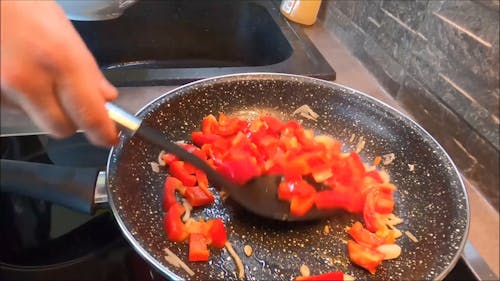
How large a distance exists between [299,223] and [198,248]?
148 mm

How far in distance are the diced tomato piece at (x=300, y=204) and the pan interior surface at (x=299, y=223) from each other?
4 cm

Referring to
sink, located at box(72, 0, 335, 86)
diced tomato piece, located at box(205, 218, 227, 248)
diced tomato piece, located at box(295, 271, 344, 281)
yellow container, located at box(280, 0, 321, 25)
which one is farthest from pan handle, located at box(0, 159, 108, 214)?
yellow container, located at box(280, 0, 321, 25)

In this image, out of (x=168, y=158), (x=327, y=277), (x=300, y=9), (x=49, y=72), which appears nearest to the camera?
(x=49, y=72)

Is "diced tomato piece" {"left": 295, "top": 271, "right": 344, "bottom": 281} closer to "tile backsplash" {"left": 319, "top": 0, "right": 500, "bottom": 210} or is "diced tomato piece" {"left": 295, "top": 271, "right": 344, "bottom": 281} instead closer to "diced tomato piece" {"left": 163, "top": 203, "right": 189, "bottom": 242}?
"diced tomato piece" {"left": 163, "top": 203, "right": 189, "bottom": 242}

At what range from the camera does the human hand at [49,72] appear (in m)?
0.40

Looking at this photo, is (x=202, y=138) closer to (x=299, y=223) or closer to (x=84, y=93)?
(x=299, y=223)

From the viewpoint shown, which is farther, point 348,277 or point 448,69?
point 448,69

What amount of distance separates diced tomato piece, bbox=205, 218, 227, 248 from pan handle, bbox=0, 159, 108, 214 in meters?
0.13

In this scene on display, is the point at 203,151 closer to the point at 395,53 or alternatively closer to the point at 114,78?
the point at 114,78

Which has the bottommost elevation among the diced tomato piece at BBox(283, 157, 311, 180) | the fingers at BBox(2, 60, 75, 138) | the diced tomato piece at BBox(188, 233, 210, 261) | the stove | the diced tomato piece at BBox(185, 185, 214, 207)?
the stove

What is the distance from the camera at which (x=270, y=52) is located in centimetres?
113

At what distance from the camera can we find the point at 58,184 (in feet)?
2.03

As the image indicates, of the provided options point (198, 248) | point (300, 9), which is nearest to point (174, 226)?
point (198, 248)

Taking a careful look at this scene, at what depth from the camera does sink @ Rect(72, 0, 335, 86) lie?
3.64ft
